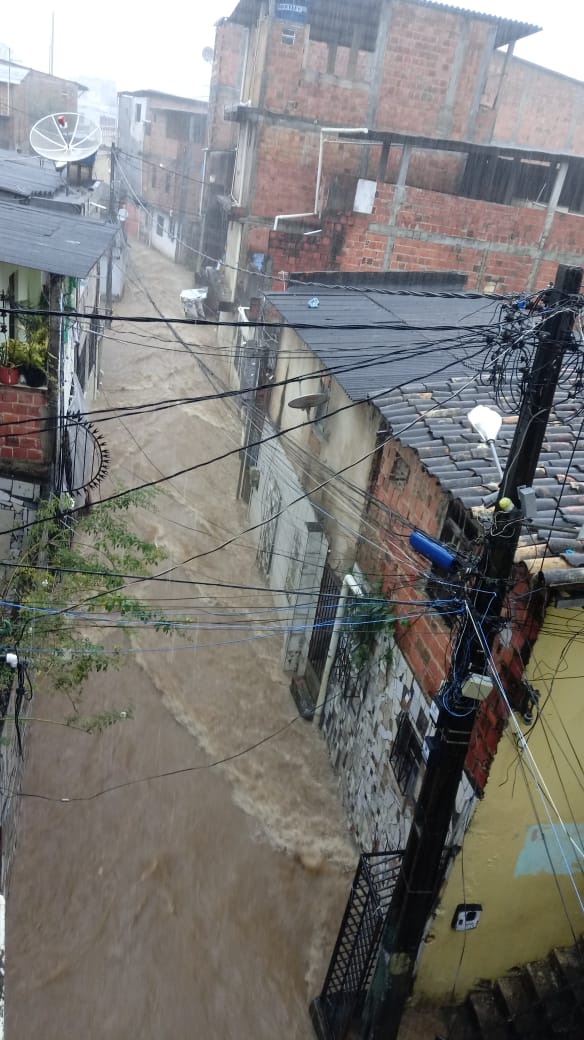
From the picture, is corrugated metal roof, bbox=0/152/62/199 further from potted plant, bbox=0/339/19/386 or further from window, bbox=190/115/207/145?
window, bbox=190/115/207/145

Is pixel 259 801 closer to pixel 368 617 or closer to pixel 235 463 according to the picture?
pixel 368 617

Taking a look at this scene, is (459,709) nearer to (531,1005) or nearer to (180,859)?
(531,1005)

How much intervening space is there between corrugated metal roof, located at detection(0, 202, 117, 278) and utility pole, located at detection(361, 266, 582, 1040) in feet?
15.1

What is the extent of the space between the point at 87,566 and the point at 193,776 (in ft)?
12.2

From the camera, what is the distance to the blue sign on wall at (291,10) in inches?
765

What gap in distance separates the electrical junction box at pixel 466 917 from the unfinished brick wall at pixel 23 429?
667 cm

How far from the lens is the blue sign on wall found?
19438mm

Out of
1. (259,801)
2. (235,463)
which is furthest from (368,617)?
(235,463)

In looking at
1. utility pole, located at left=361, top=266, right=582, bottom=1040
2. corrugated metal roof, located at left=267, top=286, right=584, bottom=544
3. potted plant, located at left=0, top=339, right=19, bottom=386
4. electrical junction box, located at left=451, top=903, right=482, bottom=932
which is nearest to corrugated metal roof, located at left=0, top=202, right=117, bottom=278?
potted plant, located at left=0, top=339, right=19, bottom=386

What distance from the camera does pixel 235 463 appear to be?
64.7 feet

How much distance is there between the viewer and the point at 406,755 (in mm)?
8242

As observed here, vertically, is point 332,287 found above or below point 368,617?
above

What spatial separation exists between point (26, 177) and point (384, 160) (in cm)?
790

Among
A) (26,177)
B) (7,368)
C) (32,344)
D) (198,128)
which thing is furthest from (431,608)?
(198,128)
